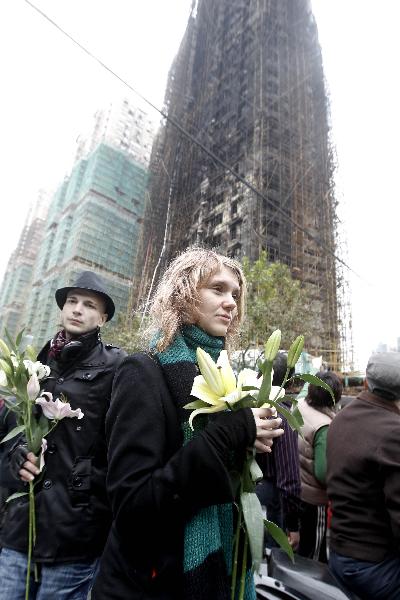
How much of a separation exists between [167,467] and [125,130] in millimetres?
35356

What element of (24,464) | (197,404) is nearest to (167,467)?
(197,404)

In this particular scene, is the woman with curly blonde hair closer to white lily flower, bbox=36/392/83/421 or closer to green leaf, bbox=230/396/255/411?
green leaf, bbox=230/396/255/411

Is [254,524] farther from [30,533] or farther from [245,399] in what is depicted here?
[30,533]

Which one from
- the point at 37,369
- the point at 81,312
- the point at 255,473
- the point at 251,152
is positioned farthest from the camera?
the point at 251,152

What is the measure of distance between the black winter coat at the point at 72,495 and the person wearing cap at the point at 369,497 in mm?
1086

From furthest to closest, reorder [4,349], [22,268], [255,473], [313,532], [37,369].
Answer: [22,268] → [313,532] → [37,369] → [4,349] → [255,473]

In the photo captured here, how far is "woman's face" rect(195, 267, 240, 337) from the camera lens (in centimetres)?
127

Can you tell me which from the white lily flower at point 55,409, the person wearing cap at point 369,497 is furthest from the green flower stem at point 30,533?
the person wearing cap at point 369,497

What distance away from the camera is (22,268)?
4322 centimetres

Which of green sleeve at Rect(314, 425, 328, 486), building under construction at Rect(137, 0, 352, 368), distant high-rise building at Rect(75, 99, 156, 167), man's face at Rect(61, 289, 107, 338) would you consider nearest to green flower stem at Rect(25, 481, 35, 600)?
man's face at Rect(61, 289, 107, 338)

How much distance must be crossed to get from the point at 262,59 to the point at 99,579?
109 feet

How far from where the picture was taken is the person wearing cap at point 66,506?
150cm

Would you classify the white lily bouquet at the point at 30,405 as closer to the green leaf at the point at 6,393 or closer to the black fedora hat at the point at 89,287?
the green leaf at the point at 6,393

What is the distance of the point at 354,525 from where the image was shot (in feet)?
5.32
